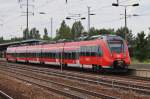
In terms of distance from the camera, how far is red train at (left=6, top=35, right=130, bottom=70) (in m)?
37.7

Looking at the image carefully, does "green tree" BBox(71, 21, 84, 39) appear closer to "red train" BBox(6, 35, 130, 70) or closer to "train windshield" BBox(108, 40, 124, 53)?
"red train" BBox(6, 35, 130, 70)

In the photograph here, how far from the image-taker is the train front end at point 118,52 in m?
37.6

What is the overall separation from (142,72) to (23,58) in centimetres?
3856

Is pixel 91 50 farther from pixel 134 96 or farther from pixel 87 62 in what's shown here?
pixel 134 96

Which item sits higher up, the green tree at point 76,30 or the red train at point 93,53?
the green tree at point 76,30

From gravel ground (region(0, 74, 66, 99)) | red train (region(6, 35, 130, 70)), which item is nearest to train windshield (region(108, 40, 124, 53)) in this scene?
red train (region(6, 35, 130, 70))

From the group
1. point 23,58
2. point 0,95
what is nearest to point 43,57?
point 23,58

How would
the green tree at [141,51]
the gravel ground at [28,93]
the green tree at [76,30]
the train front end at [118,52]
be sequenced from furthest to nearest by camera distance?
the green tree at [76,30] → the green tree at [141,51] → the train front end at [118,52] → the gravel ground at [28,93]

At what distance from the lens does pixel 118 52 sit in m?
38.2

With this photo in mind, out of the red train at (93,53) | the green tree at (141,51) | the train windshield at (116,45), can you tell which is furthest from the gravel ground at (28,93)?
the green tree at (141,51)

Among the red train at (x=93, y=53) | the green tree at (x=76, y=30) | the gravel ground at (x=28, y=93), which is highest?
the green tree at (x=76, y=30)

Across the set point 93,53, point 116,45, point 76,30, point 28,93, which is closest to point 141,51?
point 93,53

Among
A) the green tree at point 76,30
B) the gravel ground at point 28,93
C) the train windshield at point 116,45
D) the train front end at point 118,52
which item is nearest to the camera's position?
the gravel ground at point 28,93

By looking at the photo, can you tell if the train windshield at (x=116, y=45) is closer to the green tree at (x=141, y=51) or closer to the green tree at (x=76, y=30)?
the green tree at (x=141, y=51)
